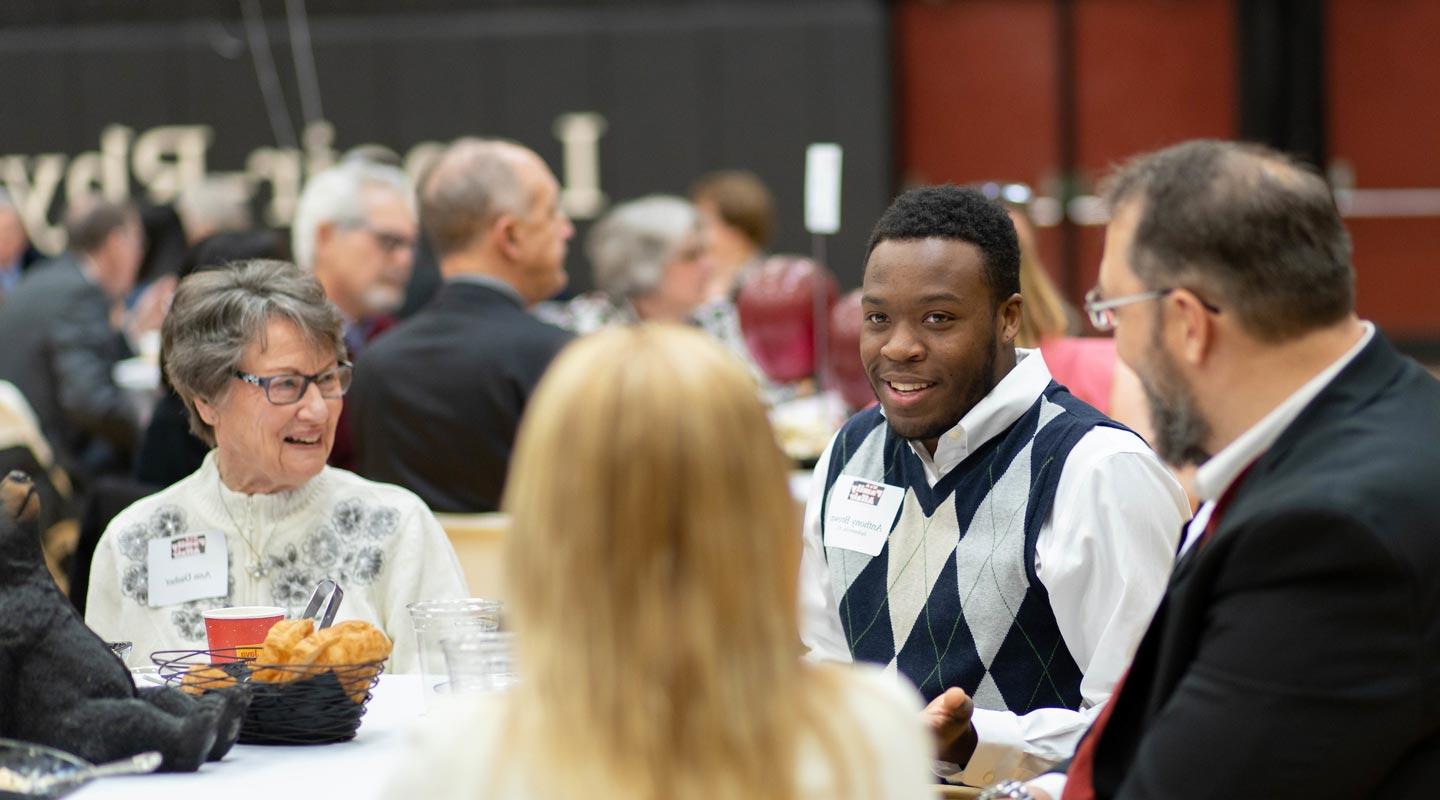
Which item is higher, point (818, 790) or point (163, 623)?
point (818, 790)

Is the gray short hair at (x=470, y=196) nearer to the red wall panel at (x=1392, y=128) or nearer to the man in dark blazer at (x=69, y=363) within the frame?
the man in dark blazer at (x=69, y=363)

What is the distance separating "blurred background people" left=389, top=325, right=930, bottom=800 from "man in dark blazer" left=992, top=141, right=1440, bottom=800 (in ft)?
1.56

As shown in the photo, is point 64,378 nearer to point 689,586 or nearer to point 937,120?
point 689,586

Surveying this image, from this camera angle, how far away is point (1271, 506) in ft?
4.74

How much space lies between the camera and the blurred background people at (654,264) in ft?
17.6

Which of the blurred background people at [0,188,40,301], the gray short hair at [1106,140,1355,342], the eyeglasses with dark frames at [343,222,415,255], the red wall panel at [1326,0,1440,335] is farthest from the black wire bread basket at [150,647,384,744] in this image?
the red wall panel at [1326,0,1440,335]

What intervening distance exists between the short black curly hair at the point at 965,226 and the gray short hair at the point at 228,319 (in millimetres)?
920

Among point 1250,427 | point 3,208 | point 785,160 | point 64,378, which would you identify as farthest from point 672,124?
point 1250,427

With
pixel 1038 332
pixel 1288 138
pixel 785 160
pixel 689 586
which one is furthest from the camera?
pixel 1288 138

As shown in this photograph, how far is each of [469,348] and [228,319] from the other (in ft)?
3.73

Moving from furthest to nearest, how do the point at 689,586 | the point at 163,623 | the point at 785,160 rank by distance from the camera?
the point at 785,160 < the point at 163,623 < the point at 689,586

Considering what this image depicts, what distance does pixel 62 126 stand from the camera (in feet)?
31.1

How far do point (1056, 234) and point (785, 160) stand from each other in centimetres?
176

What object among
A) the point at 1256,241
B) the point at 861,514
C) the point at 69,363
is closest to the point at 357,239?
the point at 69,363
